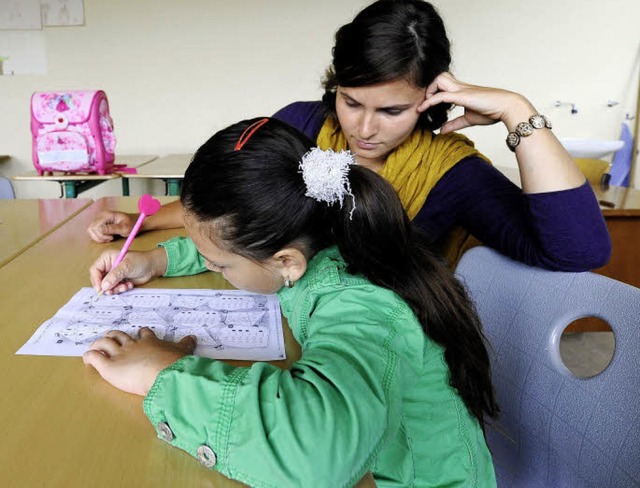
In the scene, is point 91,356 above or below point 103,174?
above

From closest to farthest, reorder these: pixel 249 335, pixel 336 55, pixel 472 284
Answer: pixel 249 335
pixel 472 284
pixel 336 55

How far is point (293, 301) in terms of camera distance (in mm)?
729

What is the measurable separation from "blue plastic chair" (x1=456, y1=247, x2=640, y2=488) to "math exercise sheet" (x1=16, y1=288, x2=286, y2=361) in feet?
1.16

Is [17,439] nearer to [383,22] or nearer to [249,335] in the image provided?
[249,335]

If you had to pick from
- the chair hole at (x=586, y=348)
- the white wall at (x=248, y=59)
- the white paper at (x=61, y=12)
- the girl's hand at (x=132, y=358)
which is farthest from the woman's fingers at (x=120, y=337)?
the white paper at (x=61, y=12)

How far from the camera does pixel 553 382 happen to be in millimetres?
692

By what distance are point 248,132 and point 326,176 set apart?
0.39ft

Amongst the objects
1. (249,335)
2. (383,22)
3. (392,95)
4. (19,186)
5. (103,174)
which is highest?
(383,22)

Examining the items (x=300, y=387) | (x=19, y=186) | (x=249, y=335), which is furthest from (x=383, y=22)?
(x=19, y=186)

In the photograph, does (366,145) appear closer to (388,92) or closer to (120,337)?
(388,92)

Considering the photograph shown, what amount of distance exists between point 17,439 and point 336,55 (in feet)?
2.73

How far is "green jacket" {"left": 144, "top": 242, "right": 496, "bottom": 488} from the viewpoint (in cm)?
44

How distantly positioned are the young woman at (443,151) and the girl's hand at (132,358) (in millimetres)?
573

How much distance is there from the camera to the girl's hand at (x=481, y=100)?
97 centimetres
